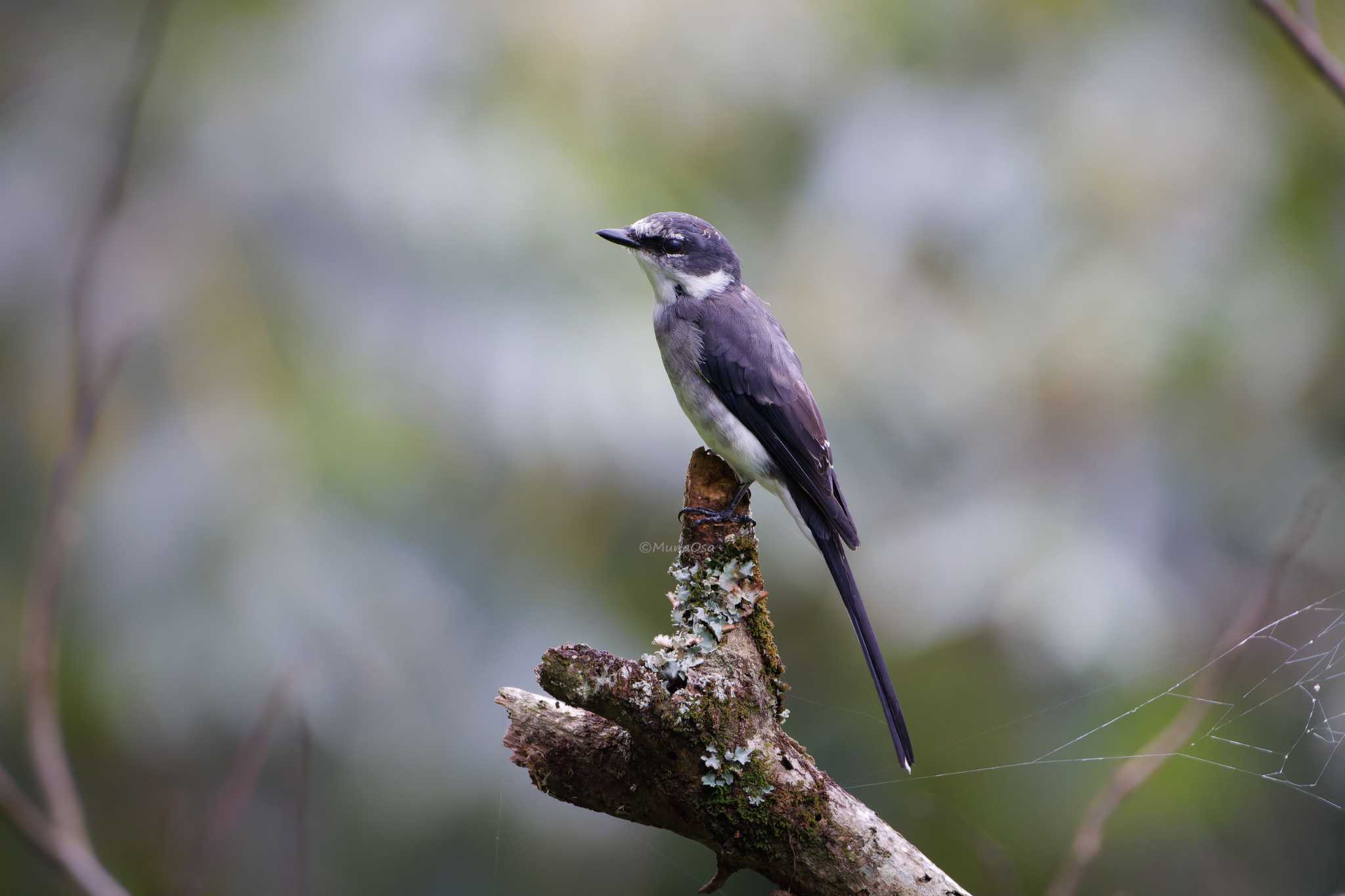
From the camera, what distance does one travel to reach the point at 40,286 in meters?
3.57

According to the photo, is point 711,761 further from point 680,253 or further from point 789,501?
point 680,253

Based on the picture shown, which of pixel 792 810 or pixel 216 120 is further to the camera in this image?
pixel 216 120

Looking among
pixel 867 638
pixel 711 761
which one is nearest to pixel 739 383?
pixel 867 638

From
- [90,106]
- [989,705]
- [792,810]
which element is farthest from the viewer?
[90,106]

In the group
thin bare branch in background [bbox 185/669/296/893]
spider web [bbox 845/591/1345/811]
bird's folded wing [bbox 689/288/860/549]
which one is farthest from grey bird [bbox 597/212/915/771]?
thin bare branch in background [bbox 185/669/296/893]

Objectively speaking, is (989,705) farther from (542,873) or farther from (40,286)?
(40,286)

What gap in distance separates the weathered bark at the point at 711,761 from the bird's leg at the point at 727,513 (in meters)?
0.27

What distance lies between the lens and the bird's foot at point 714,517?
194 cm

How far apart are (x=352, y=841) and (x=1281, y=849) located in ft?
9.26

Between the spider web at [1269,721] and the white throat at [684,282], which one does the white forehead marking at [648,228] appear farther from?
the spider web at [1269,721]

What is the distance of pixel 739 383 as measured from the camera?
2422 mm

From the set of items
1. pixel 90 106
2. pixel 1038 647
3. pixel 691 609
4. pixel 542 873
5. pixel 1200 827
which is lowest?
pixel 542 873

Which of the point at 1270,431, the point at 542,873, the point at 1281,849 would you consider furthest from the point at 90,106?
the point at 1281,849

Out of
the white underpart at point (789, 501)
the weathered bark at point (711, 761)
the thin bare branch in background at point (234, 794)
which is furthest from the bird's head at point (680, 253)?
the thin bare branch in background at point (234, 794)
